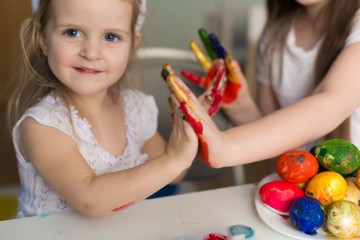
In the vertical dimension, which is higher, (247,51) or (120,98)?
(120,98)

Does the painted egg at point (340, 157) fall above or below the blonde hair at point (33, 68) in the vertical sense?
below

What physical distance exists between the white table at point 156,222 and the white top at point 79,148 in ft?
0.55

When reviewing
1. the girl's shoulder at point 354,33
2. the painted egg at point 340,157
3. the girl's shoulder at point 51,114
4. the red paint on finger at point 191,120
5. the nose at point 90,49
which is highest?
the nose at point 90,49

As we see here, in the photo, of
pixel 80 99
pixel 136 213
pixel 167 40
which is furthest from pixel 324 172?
pixel 167 40

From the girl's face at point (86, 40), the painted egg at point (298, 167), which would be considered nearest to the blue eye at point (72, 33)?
the girl's face at point (86, 40)

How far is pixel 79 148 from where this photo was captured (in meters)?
0.96

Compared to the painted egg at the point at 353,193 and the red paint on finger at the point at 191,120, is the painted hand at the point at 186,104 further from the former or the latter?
the painted egg at the point at 353,193

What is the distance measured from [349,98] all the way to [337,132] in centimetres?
14

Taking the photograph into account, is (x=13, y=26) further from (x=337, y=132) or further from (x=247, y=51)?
(x=337, y=132)

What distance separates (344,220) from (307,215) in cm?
5

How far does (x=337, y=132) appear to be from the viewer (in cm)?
108

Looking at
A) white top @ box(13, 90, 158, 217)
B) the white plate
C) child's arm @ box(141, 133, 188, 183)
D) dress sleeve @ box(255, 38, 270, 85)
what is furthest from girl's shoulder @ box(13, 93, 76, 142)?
dress sleeve @ box(255, 38, 270, 85)

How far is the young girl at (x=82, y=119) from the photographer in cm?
79

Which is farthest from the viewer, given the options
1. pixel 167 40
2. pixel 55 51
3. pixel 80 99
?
pixel 167 40
